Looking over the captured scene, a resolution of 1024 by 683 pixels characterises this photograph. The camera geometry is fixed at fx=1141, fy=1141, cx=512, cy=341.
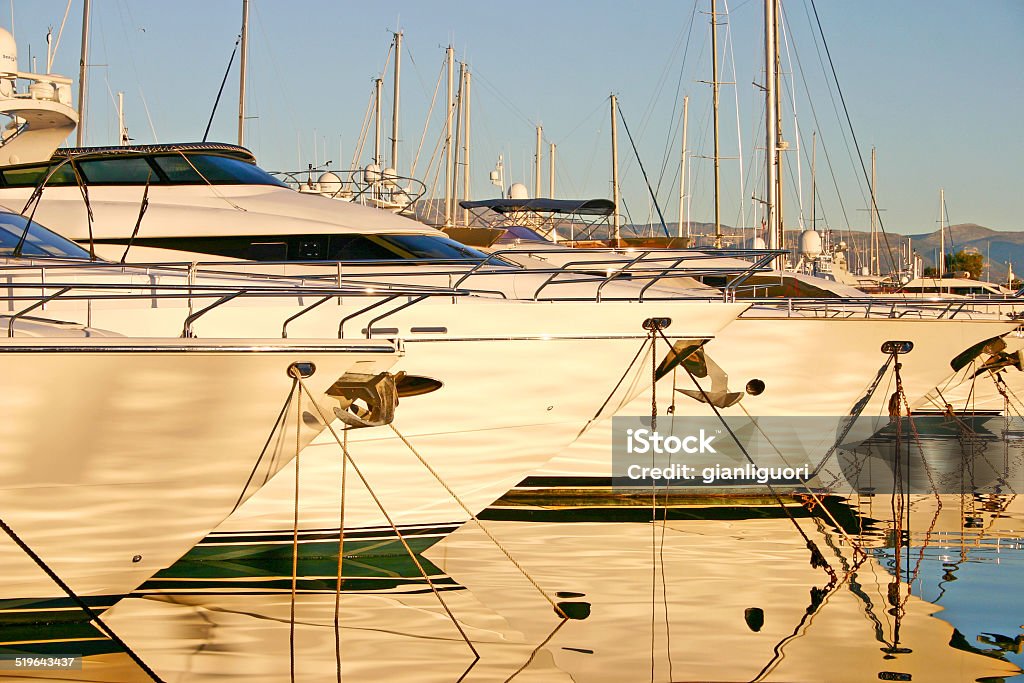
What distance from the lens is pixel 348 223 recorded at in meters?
11.6

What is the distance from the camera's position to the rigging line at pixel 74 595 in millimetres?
6087

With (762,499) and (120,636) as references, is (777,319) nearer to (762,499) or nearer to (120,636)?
(762,499)

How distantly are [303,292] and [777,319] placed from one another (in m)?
4.92

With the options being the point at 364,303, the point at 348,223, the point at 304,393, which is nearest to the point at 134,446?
the point at 304,393

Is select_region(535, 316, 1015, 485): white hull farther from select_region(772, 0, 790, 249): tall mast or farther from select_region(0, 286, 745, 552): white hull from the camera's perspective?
select_region(772, 0, 790, 249): tall mast

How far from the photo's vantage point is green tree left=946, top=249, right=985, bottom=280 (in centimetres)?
6756

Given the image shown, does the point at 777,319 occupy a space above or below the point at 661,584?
above

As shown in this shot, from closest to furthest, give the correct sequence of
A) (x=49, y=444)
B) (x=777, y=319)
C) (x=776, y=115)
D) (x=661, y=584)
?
(x=49, y=444) < (x=661, y=584) < (x=777, y=319) < (x=776, y=115)

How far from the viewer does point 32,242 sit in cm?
916

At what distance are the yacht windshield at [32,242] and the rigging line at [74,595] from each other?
3056mm

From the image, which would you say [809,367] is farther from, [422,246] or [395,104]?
[395,104]

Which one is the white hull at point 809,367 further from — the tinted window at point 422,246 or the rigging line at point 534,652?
the rigging line at point 534,652

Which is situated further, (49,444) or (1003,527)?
(1003,527)

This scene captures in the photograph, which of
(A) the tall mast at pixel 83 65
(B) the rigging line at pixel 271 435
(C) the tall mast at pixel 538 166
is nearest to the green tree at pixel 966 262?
(C) the tall mast at pixel 538 166
